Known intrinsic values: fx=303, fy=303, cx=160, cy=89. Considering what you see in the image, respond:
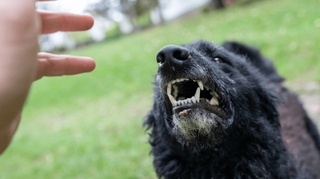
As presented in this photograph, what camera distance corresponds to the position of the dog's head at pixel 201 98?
1.81 meters

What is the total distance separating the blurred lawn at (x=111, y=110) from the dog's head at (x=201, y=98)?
226 centimetres

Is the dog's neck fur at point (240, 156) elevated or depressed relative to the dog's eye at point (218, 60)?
depressed

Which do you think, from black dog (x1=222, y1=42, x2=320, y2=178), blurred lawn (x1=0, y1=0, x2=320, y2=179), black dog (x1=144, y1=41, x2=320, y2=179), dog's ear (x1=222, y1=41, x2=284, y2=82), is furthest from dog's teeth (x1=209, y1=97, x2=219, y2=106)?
blurred lawn (x1=0, y1=0, x2=320, y2=179)

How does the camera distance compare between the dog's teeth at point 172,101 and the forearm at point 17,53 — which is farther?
the dog's teeth at point 172,101

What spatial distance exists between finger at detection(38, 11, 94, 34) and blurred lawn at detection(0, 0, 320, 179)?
281 centimetres

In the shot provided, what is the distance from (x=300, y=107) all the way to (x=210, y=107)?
74.7 inches

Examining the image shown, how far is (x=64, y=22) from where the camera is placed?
164 centimetres

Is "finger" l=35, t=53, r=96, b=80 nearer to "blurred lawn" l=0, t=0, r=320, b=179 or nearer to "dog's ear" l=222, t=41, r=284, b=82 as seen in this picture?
"dog's ear" l=222, t=41, r=284, b=82

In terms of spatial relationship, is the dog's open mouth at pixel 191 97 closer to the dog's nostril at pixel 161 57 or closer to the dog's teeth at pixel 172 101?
the dog's teeth at pixel 172 101

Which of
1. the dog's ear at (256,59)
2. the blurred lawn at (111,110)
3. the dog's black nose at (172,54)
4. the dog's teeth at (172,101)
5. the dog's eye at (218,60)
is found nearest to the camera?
the dog's black nose at (172,54)

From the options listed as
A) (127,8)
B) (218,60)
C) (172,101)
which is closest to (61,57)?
(172,101)

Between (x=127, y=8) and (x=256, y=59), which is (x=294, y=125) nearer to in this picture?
(x=256, y=59)

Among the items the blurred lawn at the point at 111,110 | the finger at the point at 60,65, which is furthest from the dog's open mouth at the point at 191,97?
the blurred lawn at the point at 111,110

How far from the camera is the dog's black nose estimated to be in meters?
1.75
